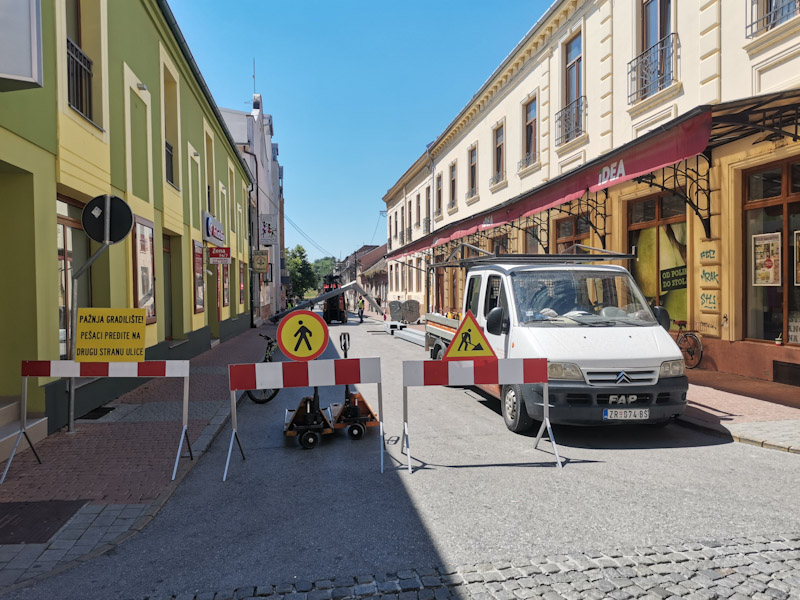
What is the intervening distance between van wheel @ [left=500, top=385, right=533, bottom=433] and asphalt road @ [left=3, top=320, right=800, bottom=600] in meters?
0.12

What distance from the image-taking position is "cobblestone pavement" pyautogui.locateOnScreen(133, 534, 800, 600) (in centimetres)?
305

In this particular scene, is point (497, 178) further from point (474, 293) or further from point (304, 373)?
point (304, 373)

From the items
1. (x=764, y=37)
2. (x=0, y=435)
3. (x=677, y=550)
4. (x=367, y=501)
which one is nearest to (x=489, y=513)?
(x=367, y=501)

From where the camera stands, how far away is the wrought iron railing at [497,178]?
68.1 ft

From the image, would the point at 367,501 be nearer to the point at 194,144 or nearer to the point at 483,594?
the point at 483,594

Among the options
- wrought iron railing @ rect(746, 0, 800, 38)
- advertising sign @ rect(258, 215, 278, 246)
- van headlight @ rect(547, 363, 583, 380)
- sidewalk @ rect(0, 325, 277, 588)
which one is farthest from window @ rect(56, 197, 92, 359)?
advertising sign @ rect(258, 215, 278, 246)

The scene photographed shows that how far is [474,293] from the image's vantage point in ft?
27.6

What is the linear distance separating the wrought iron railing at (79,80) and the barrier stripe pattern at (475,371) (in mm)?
5947

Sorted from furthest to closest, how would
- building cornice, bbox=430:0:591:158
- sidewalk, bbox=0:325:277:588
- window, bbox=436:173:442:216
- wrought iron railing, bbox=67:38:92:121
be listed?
window, bbox=436:173:442:216 → building cornice, bbox=430:0:591:158 → wrought iron railing, bbox=67:38:92:121 → sidewalk, bbox=0:325:277:588

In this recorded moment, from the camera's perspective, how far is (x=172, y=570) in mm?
3395

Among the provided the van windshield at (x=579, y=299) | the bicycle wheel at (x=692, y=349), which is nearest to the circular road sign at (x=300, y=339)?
the van windshield at (x=579, y=299)

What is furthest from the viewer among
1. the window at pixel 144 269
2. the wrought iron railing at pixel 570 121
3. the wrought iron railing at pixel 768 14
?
the wrought iron railing at pixel 570 121

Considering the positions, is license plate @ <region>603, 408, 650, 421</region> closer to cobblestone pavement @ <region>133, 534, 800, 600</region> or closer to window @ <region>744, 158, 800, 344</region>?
cobblestone pavement @ <region>133, 534, 800, 600</region>

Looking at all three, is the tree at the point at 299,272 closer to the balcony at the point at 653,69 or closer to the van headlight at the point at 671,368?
the balcony at the point at 653,69
